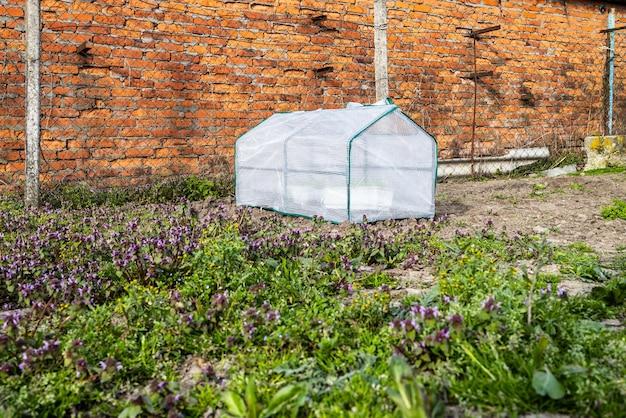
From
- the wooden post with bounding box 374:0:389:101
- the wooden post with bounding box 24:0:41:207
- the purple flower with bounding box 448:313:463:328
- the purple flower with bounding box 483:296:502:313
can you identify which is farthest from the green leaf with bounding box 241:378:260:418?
the wooden post with bounding box 374:0:389:101

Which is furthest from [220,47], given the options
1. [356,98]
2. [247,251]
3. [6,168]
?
[247,251]

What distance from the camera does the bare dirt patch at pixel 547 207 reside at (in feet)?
16.1

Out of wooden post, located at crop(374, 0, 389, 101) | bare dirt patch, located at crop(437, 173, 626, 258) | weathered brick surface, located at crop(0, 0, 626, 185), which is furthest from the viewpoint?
wooden post, located at crop(374, 0, 389, 101)

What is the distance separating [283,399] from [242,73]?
285 inches

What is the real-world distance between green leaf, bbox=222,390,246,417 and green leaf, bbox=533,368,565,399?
0.84m

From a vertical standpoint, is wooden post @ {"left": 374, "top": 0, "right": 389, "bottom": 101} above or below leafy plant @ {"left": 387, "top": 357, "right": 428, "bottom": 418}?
above

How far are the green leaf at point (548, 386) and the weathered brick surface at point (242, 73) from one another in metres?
Answer: 6.76

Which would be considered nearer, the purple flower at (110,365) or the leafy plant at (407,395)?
the leafy plant at (407,395)

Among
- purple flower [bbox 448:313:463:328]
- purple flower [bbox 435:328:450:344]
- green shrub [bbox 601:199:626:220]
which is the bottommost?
green shrub [bbox 601:199:626:220]

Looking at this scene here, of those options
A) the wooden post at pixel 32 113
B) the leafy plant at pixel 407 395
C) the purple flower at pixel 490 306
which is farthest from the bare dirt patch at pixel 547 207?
the wooden post at pixel 32 113

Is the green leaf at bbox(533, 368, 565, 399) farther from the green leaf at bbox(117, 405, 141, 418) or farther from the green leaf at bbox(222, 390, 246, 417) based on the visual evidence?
the green leaf at bbox(117, 405, 141, 418)

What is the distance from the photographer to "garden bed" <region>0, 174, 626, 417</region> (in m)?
1.83

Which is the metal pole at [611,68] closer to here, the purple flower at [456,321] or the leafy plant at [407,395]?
the purple flower at [456,321]

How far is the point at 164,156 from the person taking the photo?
8.02 meters
